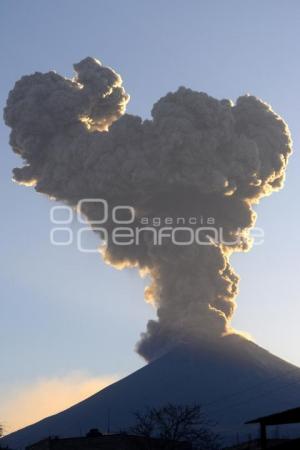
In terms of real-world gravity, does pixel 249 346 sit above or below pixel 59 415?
above

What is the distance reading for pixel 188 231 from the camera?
288 feet

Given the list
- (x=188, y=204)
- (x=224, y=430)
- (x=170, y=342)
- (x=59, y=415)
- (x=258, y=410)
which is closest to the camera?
(x=188, y=204)

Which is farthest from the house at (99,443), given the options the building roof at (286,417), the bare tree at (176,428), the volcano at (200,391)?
the volcano at (200,391)

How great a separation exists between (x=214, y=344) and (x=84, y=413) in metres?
25.1

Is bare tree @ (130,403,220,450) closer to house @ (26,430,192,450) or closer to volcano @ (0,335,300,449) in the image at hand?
house @ (26,430,192,450)

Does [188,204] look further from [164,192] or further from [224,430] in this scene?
[224,430]

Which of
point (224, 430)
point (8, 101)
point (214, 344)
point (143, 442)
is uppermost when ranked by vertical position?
point (8, 101)

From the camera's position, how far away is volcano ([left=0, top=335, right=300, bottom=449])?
122062 mm

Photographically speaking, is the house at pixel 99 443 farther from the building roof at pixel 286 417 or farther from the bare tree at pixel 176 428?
the building roof at pixel 286 417

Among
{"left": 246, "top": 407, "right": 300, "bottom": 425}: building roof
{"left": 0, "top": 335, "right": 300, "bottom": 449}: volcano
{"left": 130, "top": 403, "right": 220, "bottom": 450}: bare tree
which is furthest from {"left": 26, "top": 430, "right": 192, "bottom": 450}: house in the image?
{"left": 0, "top": 335, "right": 300, "bottom": 449}: volcano

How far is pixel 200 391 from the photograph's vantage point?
426 ft

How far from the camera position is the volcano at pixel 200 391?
12206 centimetres

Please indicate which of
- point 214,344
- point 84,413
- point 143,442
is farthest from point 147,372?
point 143,442

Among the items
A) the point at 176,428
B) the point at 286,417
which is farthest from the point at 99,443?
the point at 286,417
